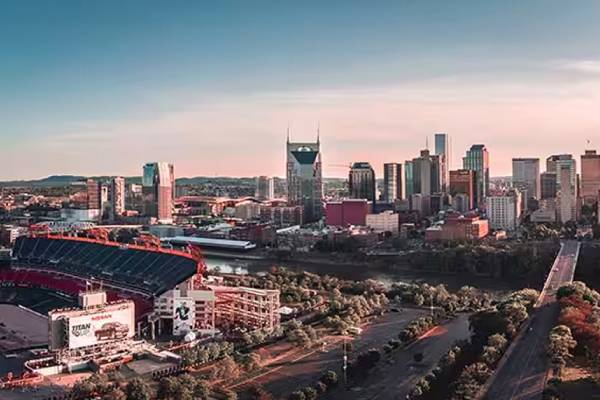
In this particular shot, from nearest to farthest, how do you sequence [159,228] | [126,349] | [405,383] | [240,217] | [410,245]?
1. [405,383]
2. [126,349]
3. [410,245]
4. [159,228]
5. [240,217]

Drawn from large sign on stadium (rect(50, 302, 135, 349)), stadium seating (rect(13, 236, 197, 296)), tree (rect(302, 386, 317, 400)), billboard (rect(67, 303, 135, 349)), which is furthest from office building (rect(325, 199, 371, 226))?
tree (rect(302, 386, 317, 400))

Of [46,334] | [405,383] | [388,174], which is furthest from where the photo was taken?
[388,174]

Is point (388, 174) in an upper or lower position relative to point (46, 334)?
upper

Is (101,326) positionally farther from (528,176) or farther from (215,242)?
(528,176)

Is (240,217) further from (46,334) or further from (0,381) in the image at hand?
(0,381)

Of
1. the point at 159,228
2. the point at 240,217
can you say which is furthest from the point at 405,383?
the point at 240,217

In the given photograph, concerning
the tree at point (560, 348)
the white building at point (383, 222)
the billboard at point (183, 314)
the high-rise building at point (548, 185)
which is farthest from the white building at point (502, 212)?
the tree at point (560, 348)
